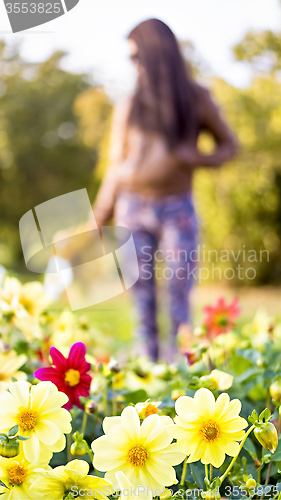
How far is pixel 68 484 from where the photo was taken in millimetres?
290

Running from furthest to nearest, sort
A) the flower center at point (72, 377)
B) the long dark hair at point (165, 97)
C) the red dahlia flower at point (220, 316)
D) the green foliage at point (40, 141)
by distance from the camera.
Result: the green foliage at point (40, 141), the long dark hair at point (165, 97), the red dahlia flower at point (220, 316), the flower center at point (72, 377)

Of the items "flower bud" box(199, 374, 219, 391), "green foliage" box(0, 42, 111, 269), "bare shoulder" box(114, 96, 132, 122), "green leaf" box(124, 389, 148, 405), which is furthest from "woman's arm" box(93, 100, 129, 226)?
"green foliage" box(0, 42, 111, 269)

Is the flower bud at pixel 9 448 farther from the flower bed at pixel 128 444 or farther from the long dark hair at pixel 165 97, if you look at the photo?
the long dark hair at pixel 165 97

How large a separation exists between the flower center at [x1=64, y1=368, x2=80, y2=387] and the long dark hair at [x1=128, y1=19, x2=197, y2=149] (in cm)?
103

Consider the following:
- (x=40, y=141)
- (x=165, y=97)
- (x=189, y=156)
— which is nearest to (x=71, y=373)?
(x=189, y=156)

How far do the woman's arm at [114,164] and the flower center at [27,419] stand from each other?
1.11 metres

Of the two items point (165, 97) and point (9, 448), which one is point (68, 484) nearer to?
point (9, 448)

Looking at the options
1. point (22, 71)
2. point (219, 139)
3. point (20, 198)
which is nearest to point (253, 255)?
point (219, 139)

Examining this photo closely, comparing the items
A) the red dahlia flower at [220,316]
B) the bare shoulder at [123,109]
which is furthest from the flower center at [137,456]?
the bare shoulder at [123,109]

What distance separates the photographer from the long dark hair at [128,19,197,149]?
1.26 metres

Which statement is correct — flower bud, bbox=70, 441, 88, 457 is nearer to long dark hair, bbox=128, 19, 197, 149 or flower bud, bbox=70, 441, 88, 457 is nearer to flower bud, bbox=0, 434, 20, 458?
flower bud, bbox=0, 434, 20, 458

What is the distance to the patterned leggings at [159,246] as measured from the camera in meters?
1.38

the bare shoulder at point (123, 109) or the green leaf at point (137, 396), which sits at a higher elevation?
the green leaf at point (137, 396)

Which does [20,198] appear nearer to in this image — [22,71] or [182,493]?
[22,71]
